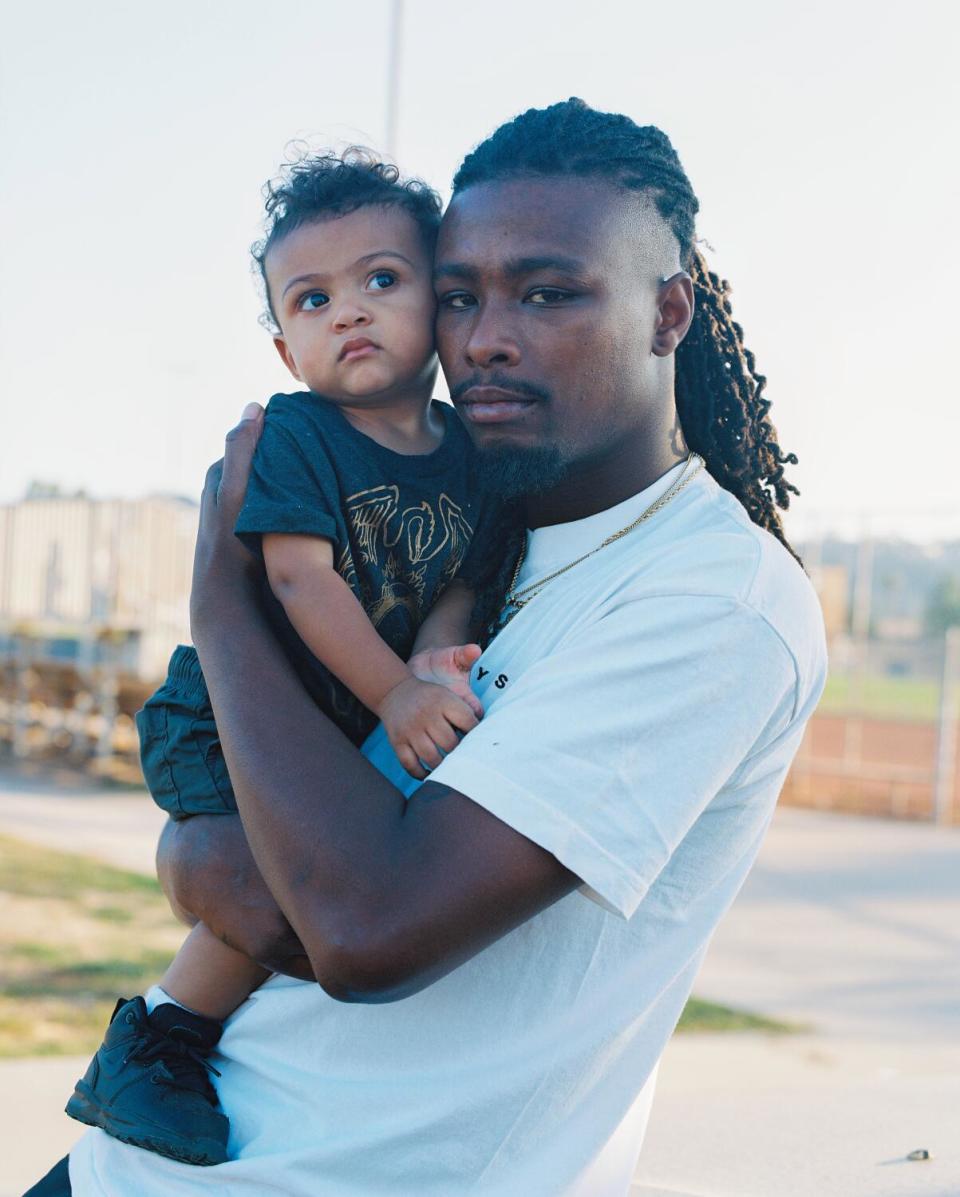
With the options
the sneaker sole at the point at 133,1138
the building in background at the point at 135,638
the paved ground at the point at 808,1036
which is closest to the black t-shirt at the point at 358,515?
the sneaker sole at the point at 133,1138

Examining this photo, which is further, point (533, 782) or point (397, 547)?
point (397, 547)

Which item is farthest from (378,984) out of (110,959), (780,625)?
(110,959)

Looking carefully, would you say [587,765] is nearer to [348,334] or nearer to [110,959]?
[348,334]

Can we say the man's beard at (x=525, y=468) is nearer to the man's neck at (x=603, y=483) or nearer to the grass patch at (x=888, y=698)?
the man's neck at (x=603, y=483)

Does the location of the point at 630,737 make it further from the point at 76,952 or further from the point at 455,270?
the point at 76,952

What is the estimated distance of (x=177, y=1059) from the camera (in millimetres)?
1756

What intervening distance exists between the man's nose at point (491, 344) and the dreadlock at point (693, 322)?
0.63ft

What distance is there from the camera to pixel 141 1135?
1658 millimetres

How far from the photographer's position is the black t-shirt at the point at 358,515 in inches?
73.7

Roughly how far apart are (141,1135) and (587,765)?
70cm

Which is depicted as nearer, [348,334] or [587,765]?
[587,765]

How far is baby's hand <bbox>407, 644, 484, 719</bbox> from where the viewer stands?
69.4 inches

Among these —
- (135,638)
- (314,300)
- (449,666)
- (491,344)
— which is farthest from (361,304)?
(135,638)

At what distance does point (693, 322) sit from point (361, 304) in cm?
51
